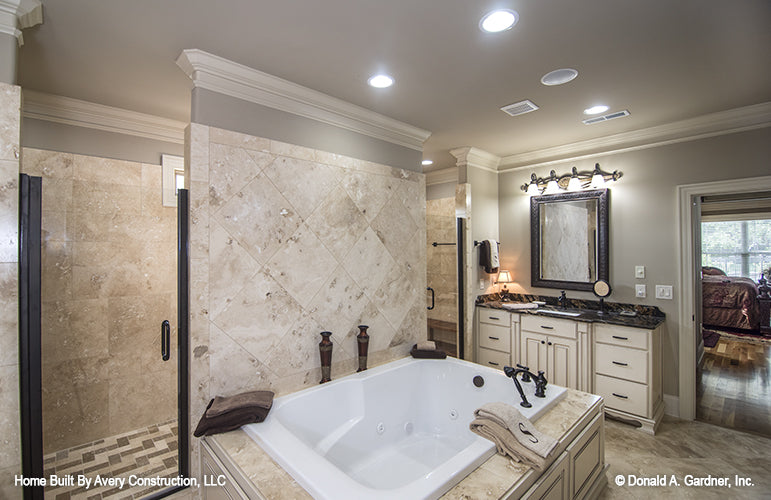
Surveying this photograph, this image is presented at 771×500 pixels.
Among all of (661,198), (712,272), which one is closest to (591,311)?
(661,198)

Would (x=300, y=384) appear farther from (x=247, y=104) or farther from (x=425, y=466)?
(x=247, y=104)

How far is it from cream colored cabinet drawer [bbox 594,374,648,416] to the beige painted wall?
0.55 meters

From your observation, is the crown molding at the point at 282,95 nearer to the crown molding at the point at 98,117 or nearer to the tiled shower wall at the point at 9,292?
the tiled shower wall at the point at 9,292

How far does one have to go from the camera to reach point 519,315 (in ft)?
12.3

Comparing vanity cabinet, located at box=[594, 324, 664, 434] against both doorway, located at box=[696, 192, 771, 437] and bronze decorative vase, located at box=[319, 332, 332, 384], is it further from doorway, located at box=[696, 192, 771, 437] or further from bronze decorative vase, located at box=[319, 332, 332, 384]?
bronze decorative vase, located at box=[319, 332, 332, 384]

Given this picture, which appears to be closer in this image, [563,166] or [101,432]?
[101,432]

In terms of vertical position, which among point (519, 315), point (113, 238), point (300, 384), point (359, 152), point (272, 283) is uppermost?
point (359, 152)

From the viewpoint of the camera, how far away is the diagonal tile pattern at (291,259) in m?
2.12

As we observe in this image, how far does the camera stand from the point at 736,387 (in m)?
3.82

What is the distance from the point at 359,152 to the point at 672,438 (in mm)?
3470

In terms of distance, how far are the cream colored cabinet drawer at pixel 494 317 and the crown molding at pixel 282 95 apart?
209 cm

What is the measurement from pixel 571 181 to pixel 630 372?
2001 mm

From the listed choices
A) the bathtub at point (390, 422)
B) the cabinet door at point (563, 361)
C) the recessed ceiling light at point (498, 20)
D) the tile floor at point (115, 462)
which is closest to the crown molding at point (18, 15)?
the recessed ceiling light at point (498, 20)

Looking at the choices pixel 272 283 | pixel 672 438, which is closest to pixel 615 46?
pixel 272 283
